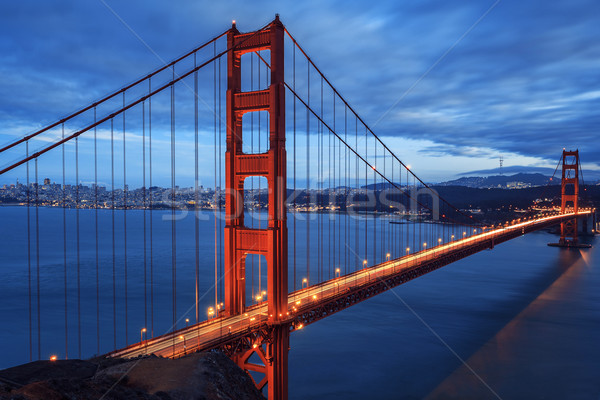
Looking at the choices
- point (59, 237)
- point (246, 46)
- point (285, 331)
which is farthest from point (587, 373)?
point (59, 237)

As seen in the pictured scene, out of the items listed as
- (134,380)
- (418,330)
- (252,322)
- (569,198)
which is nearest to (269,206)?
(252,322)

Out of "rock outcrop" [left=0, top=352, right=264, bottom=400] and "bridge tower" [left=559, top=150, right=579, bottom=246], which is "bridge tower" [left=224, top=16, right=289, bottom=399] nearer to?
"rock outcrop" [left=0, top=352, right=264, bottom=400]

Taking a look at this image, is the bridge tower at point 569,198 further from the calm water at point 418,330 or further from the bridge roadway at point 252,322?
the bridge roadway at point 252,322

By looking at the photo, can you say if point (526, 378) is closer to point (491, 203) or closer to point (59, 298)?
point (59, 298)

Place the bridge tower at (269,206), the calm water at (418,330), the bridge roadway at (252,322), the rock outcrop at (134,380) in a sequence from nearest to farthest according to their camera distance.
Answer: the rock outcrop at (134,380), the bridge roadway at (252,322), the bridge tower at (269,206), the calm water at (418,330)

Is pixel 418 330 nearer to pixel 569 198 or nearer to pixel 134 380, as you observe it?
pixel 134 380

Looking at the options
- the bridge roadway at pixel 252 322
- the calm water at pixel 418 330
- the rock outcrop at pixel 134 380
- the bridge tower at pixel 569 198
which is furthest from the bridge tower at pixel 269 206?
the bridge tower at pixel 569 198

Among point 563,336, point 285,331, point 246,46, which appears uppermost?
point 246,46
